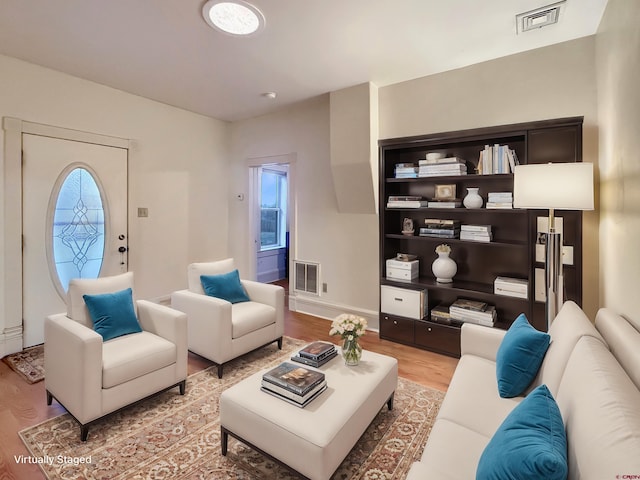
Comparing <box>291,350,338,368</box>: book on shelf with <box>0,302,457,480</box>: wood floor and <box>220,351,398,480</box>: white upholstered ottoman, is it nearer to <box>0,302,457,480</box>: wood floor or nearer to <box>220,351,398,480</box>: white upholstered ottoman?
<box>220,351,398,480</box>: white upholstered ottoman

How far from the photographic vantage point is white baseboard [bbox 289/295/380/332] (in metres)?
3.88

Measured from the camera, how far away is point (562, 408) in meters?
1.22

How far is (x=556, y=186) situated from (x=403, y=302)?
5.70 ft

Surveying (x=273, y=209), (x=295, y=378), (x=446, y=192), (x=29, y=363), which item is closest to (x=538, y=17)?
(x=446, y=192)

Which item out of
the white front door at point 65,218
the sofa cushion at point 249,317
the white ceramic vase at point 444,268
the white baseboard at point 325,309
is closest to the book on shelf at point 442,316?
the white ceramic vase at point 444,268

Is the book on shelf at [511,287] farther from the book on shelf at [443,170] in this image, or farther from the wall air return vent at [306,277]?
the wall air return vent at [306,277]

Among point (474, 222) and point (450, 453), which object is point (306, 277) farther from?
point (450, 453)

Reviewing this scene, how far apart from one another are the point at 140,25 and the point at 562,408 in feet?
11.2

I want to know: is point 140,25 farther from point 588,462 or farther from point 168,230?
point 588,462

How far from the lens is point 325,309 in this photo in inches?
170

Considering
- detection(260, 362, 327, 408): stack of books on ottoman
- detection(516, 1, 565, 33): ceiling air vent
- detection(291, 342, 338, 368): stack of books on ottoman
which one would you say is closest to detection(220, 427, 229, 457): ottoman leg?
detection(260, 362, 327, 408): stack of books on ottoman

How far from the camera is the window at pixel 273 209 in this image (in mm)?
6484

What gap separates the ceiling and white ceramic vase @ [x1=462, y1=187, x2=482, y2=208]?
1.20 m

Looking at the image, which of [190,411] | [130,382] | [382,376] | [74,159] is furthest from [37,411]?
[74,159]
